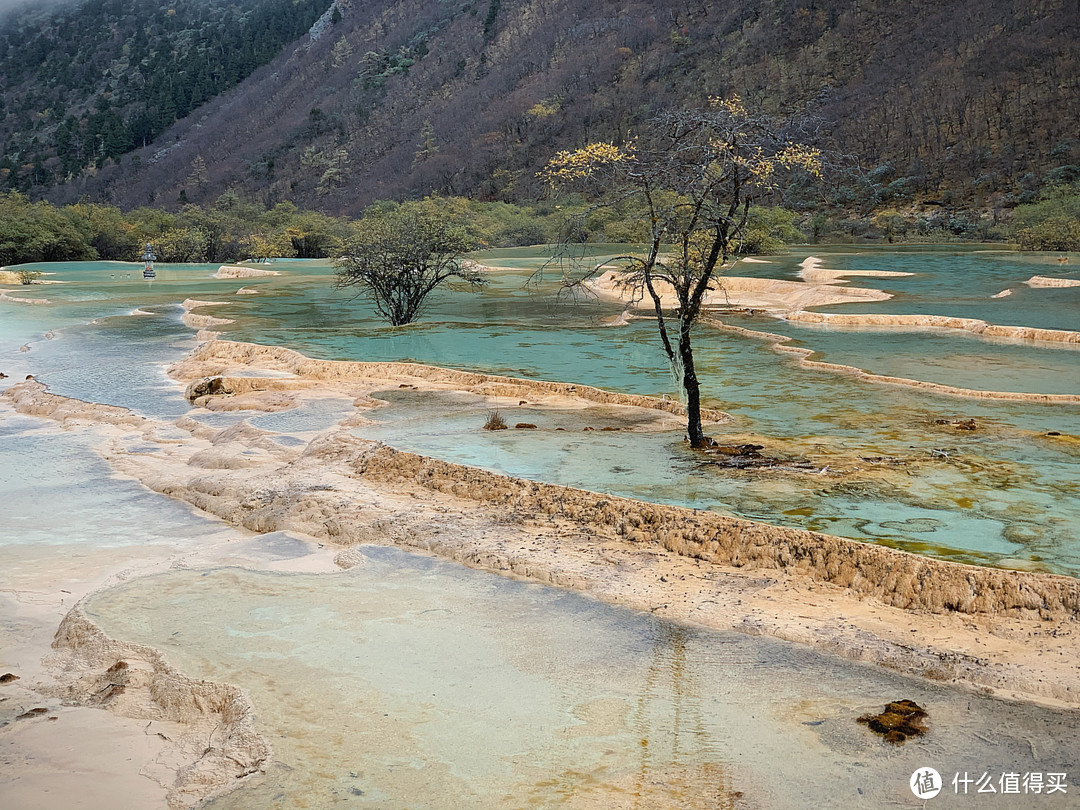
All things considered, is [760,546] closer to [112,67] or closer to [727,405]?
[727,405]

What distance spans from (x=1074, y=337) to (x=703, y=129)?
9279 mm

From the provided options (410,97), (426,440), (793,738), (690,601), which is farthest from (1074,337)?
(410,97)

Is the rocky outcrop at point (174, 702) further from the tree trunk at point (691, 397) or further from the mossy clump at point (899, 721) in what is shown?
the tree trunk at point (691, 397)

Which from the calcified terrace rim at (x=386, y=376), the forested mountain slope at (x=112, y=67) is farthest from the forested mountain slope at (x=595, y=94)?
the calcified terrace rim at (x=386, y=376)

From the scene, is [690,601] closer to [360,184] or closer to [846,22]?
[846,22]

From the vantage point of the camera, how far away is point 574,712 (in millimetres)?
4617

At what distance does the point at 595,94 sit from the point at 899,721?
267 ft

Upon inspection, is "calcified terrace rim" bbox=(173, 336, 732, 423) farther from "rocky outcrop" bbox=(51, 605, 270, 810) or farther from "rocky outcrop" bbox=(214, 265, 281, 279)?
"rocky outcrop" bbox=(214, 265, 281, 279)

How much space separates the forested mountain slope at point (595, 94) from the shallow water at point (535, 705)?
4641 cm

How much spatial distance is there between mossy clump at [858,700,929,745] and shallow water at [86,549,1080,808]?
52mm

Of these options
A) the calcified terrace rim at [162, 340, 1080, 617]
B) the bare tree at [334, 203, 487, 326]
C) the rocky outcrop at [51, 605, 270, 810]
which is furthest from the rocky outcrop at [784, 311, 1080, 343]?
the rocky outcrop at [51, 605, 270, 810]

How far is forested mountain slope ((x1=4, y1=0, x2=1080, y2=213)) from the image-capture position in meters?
53.5

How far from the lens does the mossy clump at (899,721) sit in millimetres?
4350

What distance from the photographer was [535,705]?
470 cm
